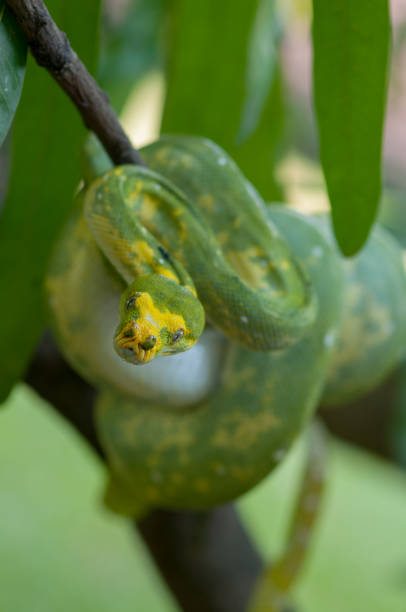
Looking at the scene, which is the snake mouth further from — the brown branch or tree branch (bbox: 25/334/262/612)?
tree branch (bbox: 25/334/262/612)

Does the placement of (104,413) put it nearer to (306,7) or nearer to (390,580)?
(306,7)

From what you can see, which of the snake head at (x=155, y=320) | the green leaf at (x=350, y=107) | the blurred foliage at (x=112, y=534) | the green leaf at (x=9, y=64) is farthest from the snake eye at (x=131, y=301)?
the blurred foliage at (x=112, y=534)

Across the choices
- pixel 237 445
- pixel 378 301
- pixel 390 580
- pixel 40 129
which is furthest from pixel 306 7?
pixel 390 580

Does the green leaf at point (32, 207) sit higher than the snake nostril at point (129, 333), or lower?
lower

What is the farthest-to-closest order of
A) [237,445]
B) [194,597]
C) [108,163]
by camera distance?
[194,597] < [237,445] < [108,163]

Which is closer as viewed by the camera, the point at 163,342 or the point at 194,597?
the point at 163,342

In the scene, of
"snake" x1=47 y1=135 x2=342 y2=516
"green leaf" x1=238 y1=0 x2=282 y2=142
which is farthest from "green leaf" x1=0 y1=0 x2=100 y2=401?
"green leaf" x1=238 y1=0 x2=282 y2=142

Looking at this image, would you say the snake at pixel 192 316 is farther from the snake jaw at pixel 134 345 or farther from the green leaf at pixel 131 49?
the green leaf at pixel 131 49
